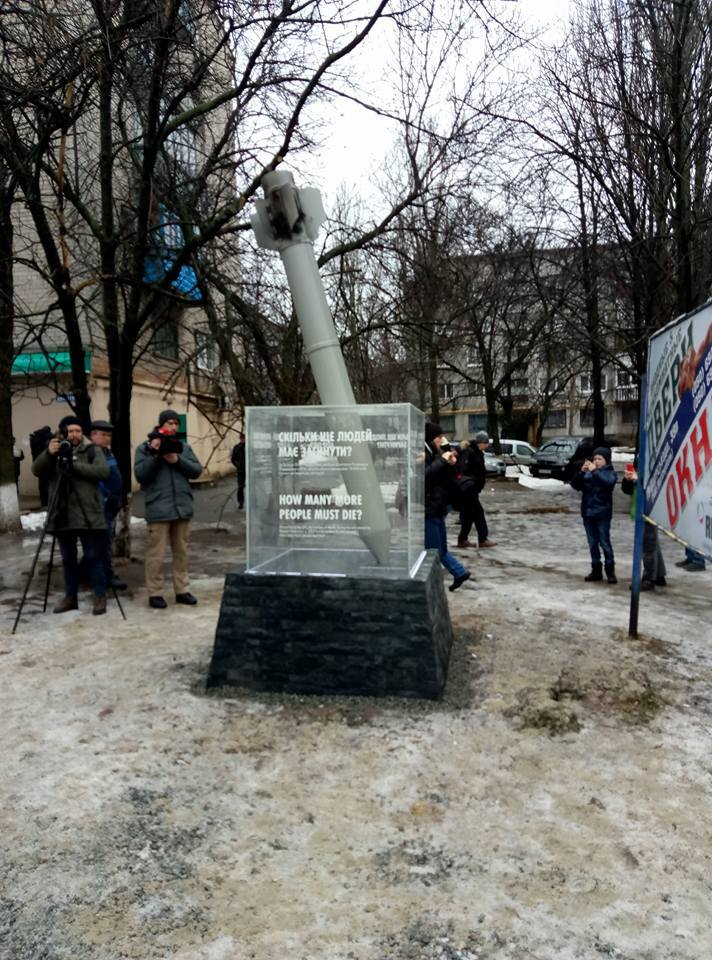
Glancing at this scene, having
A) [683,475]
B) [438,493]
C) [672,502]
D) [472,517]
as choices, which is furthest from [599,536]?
[683,475]

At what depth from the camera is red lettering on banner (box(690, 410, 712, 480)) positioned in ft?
13.3

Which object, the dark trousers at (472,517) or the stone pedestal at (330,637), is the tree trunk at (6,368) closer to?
the stone pedestal at (330,637)

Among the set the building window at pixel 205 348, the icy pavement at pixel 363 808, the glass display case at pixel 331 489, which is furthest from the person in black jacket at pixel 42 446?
the glass display case at pixel 331 489

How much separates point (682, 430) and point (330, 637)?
2.61m

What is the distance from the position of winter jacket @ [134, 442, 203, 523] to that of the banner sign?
406 centimetres

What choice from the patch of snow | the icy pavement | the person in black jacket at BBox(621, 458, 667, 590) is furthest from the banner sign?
the patch of snow

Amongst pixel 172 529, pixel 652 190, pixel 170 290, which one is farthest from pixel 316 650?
pixel 652 190

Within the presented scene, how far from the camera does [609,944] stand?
2508 mm

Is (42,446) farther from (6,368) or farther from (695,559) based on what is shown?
(695,559)

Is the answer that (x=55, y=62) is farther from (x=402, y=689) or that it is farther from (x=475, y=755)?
(x=475, y=755)

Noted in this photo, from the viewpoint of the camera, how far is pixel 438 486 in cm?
733

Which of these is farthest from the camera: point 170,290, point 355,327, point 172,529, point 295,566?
point 355,327

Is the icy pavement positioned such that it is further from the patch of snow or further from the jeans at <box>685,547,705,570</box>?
the patch of snow

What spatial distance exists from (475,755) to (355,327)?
10.3 m
